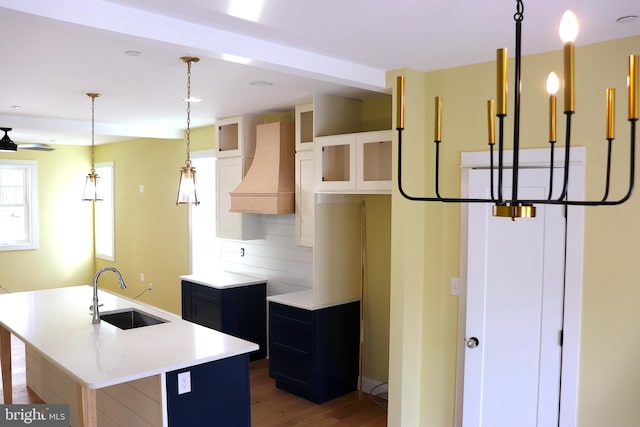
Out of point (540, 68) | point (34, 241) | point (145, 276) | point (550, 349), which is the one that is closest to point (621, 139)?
point (540, 68)

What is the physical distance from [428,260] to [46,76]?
2967 mm

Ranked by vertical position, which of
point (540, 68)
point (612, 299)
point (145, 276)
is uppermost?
point (540, 68)

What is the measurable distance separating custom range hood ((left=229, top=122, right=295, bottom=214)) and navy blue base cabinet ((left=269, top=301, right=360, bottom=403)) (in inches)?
35.6

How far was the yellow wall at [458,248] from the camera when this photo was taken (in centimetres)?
281

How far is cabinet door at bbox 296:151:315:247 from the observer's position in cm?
449

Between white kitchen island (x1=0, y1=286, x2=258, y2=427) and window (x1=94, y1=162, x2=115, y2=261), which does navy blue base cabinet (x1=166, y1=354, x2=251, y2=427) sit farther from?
window (x1=94, y1=162, x2=115, y2=261)

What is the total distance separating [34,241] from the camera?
816 centimetres

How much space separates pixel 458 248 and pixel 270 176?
6.46 ft

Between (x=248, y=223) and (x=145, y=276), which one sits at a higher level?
(x=248, y=223)

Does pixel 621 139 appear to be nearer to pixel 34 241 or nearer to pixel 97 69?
pixel 97 69

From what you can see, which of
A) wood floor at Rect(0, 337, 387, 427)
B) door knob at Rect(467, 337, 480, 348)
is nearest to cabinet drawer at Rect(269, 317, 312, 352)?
wood floor at Rect(0, 337, 387, 427)

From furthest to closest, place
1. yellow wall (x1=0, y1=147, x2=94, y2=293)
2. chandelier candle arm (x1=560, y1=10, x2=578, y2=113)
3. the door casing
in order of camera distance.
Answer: yellow wall (x1=0, y1=147, x2=94, y2=293), the door casing, chandelier candle arm (x1=560, y1=10, x2=578, y2=113)

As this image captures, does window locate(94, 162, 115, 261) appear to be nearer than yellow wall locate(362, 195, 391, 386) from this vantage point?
No

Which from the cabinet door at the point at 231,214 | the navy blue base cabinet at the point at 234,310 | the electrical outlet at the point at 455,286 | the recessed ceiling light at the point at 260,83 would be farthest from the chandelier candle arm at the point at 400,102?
the navy blue base cabinet at the point at 234,310
